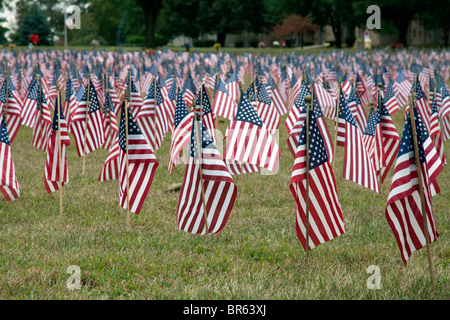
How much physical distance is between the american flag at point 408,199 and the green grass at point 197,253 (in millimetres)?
407

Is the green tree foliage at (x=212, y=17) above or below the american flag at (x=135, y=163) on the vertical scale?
above

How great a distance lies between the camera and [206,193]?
6703 millimetres

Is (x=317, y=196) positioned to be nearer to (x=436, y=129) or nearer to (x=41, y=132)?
(x=436, y=129)

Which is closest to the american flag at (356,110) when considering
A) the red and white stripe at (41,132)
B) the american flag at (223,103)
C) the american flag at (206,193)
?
the american flag at (223,103)

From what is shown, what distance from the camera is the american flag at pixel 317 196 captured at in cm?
589

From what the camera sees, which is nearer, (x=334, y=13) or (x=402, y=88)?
(x=402, y=88)

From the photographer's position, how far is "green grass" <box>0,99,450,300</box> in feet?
17.6

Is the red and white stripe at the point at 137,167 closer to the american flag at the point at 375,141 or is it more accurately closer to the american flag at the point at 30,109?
the american flag at the point at 375,141

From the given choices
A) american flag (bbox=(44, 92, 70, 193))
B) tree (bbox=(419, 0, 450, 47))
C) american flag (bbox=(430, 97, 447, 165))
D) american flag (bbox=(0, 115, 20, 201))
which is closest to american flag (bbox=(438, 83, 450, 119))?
american flag (bbox=(430, 97, 447, 165))

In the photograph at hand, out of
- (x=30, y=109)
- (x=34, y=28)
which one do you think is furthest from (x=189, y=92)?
(x=34, y=28)

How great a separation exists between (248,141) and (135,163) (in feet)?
4.89

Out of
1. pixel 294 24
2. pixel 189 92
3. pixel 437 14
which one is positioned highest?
pixel 294 24

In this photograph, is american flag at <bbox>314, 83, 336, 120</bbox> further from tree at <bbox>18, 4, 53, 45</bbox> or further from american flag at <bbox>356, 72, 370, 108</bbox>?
tree at <bbox>18, 4, 53, 45</bbox>

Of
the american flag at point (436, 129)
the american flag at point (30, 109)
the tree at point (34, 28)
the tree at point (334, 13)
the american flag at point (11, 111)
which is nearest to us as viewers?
the american flag at point (436, 129)
